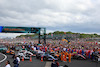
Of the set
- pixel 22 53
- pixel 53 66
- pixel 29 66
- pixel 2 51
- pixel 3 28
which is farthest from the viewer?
pixel 3 28

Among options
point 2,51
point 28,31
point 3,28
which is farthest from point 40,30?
point 2,51

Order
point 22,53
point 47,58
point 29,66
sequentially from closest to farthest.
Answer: point 29,66 → point 47,58 → point 22,53

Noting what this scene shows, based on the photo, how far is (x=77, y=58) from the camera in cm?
1664

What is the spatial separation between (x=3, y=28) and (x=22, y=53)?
1264 cm

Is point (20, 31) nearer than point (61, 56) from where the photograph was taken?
No

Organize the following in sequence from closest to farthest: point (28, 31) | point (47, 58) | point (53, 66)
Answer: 1. point (53, 66)
2. point (47, 58)
3. point (28, 31)

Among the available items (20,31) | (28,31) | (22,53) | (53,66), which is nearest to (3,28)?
(20,31)

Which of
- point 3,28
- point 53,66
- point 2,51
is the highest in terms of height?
point 3,28

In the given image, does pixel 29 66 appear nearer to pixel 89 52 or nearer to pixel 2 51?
pixel 89 52

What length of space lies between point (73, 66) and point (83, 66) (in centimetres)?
107

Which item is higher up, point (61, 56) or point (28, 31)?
point (28, 31)

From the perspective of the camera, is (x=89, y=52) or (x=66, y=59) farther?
(x=89, y=52)

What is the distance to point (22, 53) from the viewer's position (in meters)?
16.7

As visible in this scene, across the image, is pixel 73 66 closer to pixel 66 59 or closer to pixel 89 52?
pixel 66 59
